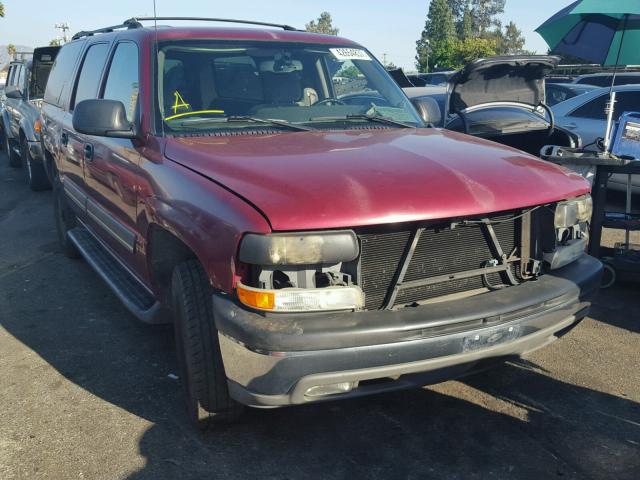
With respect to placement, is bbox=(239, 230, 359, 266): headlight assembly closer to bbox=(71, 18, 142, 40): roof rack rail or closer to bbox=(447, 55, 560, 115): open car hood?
bbox=(71, 18, 142, 40): roof rack rail

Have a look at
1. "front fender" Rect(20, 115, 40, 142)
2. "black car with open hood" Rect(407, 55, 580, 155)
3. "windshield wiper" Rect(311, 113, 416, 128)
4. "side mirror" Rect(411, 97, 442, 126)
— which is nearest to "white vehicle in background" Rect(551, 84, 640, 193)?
"black car with open hood" Rect(407, 55, 580, 155)

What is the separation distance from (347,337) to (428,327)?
1.18 ft

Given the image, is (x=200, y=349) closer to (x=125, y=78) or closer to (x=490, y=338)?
(x=490, y=338)

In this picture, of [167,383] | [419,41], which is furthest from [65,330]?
[419,41]

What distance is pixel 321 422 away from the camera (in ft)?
10.9

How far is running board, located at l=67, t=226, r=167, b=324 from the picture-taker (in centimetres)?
376

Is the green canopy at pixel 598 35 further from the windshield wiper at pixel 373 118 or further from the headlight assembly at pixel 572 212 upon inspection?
the headlight assembly at pixel 572 212

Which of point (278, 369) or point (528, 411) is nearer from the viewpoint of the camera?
point (278, 369)

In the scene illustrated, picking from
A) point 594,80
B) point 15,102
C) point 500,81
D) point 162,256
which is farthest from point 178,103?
point 594,80

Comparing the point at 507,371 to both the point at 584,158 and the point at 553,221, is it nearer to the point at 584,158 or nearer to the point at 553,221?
the point at 553,221

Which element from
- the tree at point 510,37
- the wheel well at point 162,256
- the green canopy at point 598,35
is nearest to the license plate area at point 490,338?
the wheel well at point 162,256

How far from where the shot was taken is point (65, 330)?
456 cm

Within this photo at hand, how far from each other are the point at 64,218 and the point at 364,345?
4.35 meters

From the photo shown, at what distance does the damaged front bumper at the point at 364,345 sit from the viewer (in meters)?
2.56
